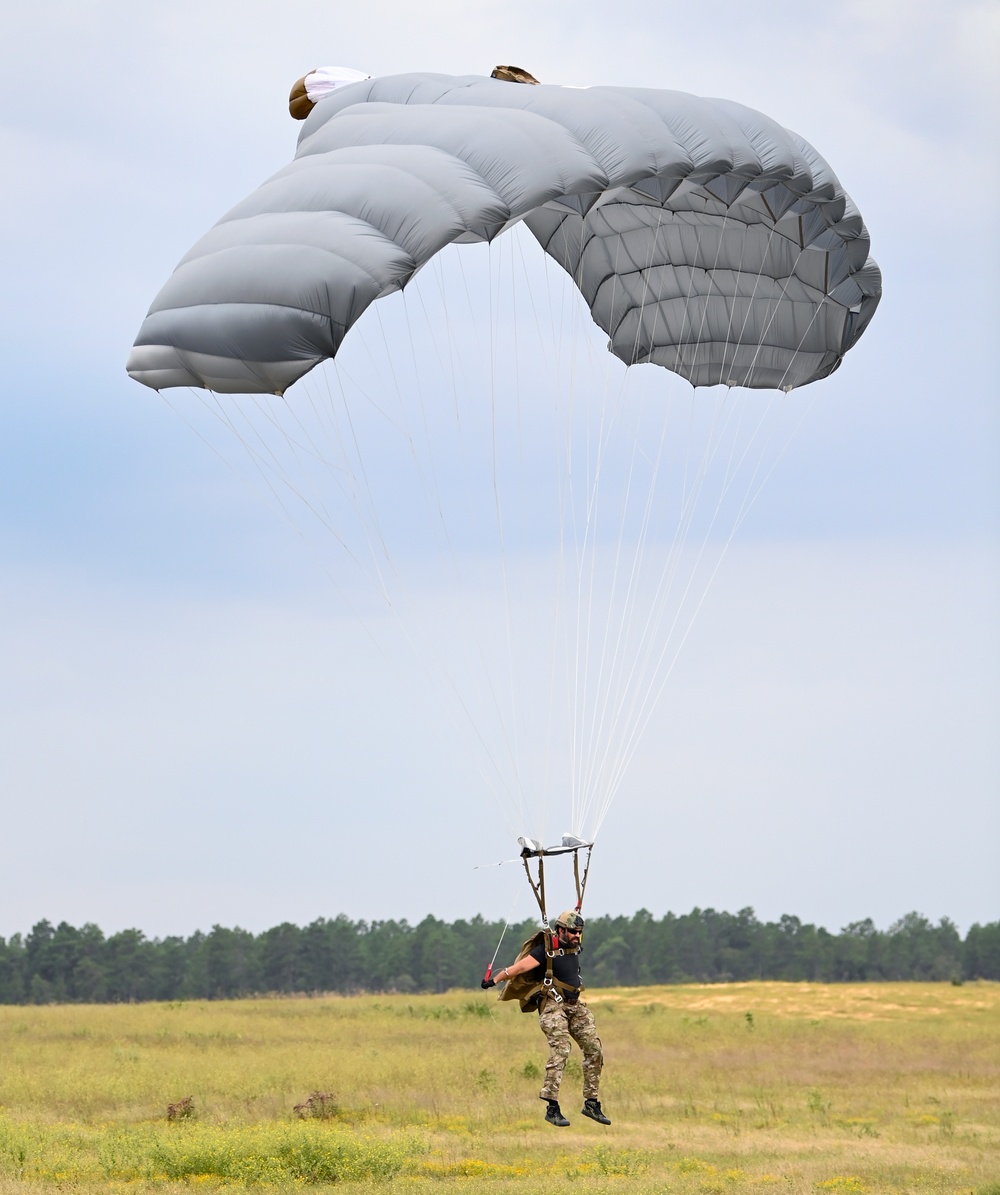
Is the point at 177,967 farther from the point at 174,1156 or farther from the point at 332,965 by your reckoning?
the point at 174,1156

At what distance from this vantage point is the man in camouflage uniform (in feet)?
42.7

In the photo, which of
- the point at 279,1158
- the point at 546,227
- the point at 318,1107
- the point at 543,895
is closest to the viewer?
the point at 543,895

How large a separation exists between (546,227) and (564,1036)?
8.80 meters

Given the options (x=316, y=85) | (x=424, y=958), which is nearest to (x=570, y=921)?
(x=316, y=85)

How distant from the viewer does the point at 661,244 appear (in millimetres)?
16562

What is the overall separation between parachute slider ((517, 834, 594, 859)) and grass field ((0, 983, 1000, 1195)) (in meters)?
5.08

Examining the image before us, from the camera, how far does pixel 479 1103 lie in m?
23.2

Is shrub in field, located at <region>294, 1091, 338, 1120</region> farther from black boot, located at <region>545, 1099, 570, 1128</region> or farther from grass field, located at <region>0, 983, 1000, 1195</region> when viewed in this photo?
black boot, located at <region>545, 1099, 570, 1128</region>

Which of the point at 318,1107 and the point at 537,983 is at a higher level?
the point at 537,983

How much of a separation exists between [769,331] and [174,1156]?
38.5 ft

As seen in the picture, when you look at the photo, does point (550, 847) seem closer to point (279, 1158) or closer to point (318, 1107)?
point (279, 1158)

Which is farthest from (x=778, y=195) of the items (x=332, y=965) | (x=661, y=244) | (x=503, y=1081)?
(x=332, y=965)

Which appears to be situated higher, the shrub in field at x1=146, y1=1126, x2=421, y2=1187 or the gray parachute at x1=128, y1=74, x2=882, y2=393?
the gray parachute at x1=128, y1=74, x2=882, y2=393

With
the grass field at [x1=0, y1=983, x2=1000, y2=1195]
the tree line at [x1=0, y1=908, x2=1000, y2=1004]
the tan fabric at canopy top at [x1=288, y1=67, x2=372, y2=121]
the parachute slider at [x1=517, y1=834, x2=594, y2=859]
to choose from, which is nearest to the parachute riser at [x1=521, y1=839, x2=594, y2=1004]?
the parachute slider at [x1=517, y1=834, x2=594, y2=859]
